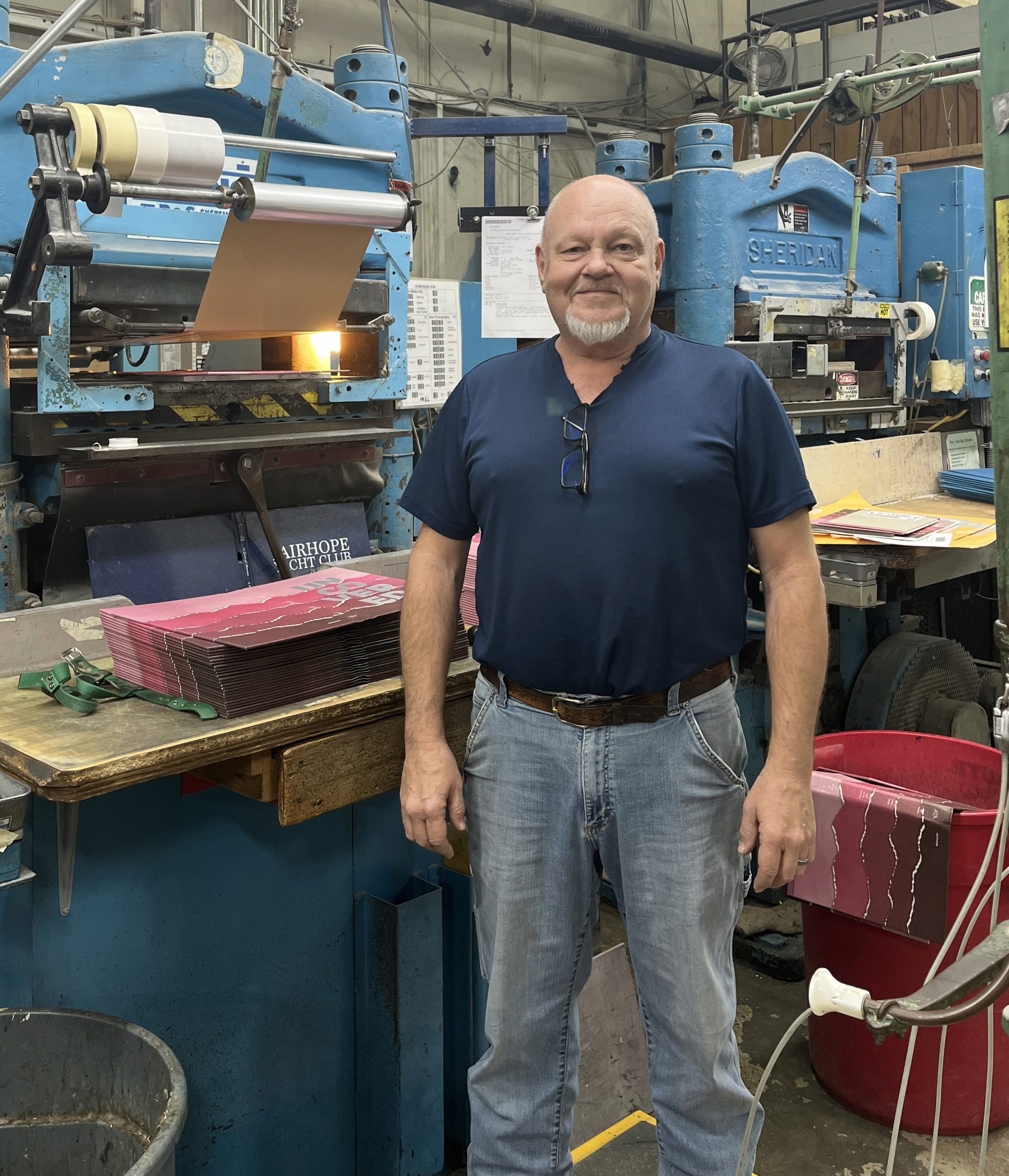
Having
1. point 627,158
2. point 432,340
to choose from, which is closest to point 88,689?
point 432,340

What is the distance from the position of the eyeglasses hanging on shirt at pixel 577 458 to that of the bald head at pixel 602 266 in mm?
99

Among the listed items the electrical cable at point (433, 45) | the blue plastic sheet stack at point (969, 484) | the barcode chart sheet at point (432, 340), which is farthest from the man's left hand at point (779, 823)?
the electrical cable at point (433, 45)

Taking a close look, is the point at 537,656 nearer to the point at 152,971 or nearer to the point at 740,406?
the point at 740,406

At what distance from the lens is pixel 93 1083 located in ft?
4.43

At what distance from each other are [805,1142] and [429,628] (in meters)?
1.25

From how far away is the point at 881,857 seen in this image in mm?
1917

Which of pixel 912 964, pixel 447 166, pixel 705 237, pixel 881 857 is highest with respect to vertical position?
pixel 447 166

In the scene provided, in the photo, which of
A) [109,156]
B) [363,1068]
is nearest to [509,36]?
[109,156]

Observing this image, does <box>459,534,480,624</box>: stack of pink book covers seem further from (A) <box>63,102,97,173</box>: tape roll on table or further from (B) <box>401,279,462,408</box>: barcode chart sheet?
(B) <box>401,279,462,408</box>: barcode chart sheet

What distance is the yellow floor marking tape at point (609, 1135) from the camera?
179 cm

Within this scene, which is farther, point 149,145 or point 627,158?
point 627,158

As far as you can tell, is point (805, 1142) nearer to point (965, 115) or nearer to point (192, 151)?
point (192, 151)

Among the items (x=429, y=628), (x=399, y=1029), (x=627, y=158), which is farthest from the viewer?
(x=627, y=158)

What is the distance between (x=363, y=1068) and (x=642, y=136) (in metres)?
5.55
